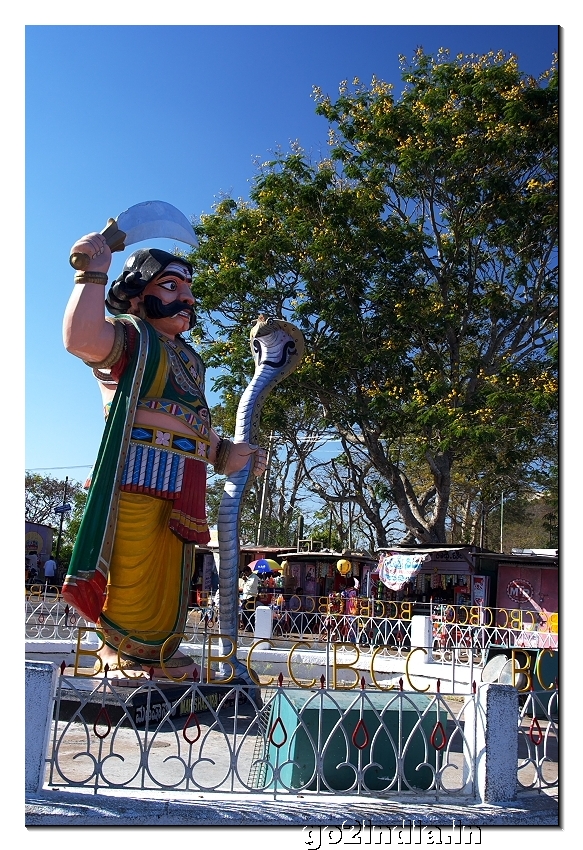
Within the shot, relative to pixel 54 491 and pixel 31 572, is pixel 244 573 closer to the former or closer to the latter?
pixel 31 572

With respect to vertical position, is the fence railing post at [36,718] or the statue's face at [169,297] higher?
the statue's face at [169,297]

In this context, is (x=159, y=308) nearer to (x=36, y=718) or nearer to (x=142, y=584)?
(x=142, y=584)

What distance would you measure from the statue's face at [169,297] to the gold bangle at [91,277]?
1.30m

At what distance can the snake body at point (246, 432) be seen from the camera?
8328 millimetres

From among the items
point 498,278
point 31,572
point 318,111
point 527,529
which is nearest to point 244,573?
point 31,572

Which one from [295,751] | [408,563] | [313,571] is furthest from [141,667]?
[313,571]

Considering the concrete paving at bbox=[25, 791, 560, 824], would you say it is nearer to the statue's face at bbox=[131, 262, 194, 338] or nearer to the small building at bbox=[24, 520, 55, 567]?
the statue's face at bbox=[131, 262, 194, 338]

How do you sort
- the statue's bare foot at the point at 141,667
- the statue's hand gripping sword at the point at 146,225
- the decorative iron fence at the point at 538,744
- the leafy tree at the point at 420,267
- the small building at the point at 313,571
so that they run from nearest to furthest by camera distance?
1. the decorative iron fence at the point at 538,744
2. the statue's hand gripping sword at the point at 146,225
3. the statue's bare foot at the point at 141,667
4. the leafy tree at the point at 420,267
5. the small building at the point at 313,571

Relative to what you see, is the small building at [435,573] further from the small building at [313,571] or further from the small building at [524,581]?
the small building at [313,571]

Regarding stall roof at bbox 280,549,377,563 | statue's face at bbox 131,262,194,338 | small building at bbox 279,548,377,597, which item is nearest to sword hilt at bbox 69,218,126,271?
statue's face at bbox 131,262,194,338

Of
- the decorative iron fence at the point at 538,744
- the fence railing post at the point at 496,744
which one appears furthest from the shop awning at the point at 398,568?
the fence railing post at the point at 496,744

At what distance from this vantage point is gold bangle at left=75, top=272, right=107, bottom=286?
641 centimetres

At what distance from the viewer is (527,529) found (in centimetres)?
4025

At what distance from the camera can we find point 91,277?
21.1 feet
